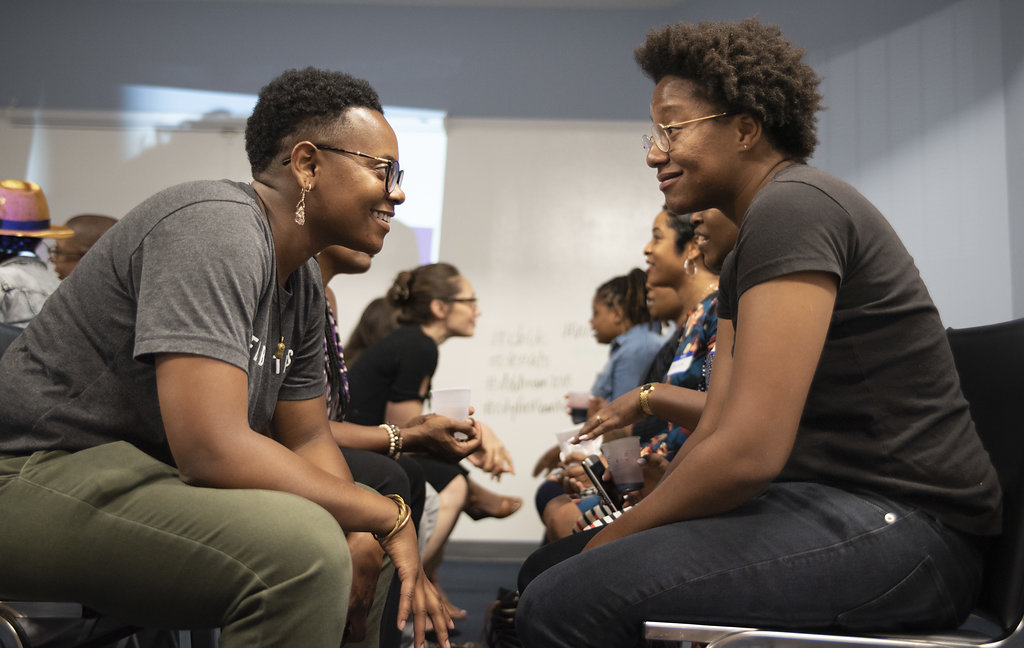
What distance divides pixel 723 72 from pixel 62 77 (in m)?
6.23

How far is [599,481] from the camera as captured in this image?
1994 mm

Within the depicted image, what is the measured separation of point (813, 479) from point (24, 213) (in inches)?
134

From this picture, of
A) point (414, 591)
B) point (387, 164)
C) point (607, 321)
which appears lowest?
point (414, 591)

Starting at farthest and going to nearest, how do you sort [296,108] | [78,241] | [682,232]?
1. [78,241]
2. [682,232]
3. [296,108]

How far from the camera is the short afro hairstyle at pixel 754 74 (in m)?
1.51

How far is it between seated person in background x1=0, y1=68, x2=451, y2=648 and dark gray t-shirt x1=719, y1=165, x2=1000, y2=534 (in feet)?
2.39

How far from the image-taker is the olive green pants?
119 cm

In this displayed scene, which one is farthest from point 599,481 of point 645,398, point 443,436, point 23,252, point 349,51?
point 349,51

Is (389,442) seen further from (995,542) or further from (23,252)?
(23,252)

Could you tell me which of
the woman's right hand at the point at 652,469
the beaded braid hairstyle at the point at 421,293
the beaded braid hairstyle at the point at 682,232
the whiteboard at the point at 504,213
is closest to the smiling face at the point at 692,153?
the woman's right hand at the point at 652,469

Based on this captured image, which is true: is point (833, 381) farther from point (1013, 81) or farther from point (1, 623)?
point (1013, 81)

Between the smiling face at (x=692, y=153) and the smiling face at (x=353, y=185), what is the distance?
534 mm

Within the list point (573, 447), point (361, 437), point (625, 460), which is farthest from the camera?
point (573, 447)

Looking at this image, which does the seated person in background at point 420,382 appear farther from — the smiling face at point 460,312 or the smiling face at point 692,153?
the smiling face at point 692,153
